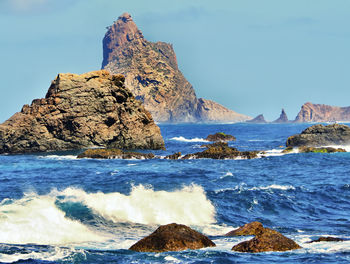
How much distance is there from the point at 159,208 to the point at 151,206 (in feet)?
1.38

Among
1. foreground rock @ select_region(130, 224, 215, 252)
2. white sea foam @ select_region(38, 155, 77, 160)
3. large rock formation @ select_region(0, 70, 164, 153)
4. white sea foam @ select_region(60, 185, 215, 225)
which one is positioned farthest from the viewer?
large rock formation @ select_region(0, 70, 164, 153)

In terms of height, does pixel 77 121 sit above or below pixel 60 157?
above

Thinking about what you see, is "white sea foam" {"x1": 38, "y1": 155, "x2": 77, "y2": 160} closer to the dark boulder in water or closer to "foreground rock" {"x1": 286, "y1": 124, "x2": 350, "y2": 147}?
"foreground rock" {"x1": 286, "y1": 124, "x2": 350, "y2": 147}

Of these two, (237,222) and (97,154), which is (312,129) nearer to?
(97,154)

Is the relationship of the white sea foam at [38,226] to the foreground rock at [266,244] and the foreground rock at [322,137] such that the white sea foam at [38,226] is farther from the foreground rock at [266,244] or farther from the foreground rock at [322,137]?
the foreground rock at [322,137]

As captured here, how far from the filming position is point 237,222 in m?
22.2

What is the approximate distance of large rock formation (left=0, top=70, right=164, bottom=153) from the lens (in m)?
57.6

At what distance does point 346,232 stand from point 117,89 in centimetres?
4697

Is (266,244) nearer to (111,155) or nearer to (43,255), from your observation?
(43,255)

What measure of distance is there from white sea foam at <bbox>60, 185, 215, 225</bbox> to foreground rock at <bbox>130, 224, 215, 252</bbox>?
5963 mm

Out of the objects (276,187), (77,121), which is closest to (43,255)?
(276,187)

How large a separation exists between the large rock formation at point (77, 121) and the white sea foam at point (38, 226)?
35718 millimetres

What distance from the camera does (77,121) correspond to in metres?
58.8

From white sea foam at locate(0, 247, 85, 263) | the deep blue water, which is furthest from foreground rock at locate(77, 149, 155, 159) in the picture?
white sea foam at locate(0, 247, 85, 263)
